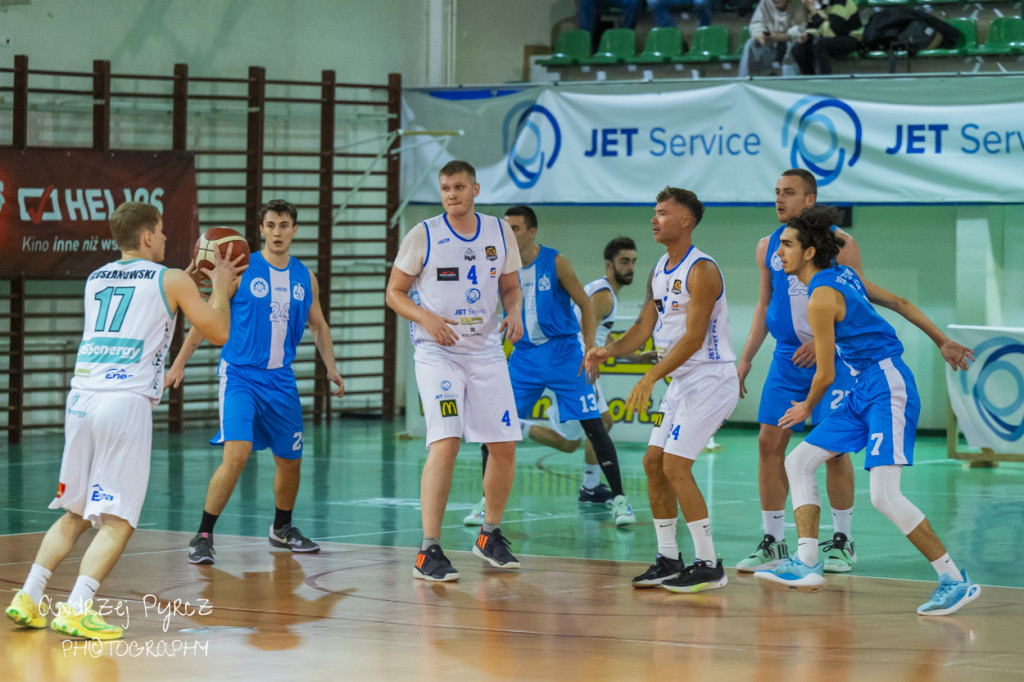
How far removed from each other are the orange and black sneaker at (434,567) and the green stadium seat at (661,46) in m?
12.2

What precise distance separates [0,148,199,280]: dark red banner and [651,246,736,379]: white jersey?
883cm

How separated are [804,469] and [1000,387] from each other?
6241mm

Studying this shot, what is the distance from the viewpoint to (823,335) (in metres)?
6.43

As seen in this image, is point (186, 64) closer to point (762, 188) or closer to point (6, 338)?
point (6, 338)

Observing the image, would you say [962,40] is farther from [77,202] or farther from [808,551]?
[808,551]

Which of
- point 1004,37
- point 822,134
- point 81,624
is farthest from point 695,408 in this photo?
point 1004,37

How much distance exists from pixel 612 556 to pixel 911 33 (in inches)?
411

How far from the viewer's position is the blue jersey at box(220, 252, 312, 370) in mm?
7984

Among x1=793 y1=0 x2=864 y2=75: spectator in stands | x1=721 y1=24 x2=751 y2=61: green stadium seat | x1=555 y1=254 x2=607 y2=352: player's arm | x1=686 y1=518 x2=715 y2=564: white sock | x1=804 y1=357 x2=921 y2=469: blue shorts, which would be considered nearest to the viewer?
x1=804 y1=357 x2=921 y2=469: blue shorts

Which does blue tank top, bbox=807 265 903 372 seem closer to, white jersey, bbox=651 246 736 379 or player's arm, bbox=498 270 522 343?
white jersey, bbox=651 246 736 379

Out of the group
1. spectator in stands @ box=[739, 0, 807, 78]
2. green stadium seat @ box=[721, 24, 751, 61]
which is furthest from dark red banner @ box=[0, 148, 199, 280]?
green stadium seat @ box=[721, 24, 751, 61]

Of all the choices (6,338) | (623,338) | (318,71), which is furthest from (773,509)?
(318,71)

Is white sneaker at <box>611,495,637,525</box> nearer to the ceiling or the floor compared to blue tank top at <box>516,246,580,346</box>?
Answer: nearer to the floor

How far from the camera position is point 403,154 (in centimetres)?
1773
